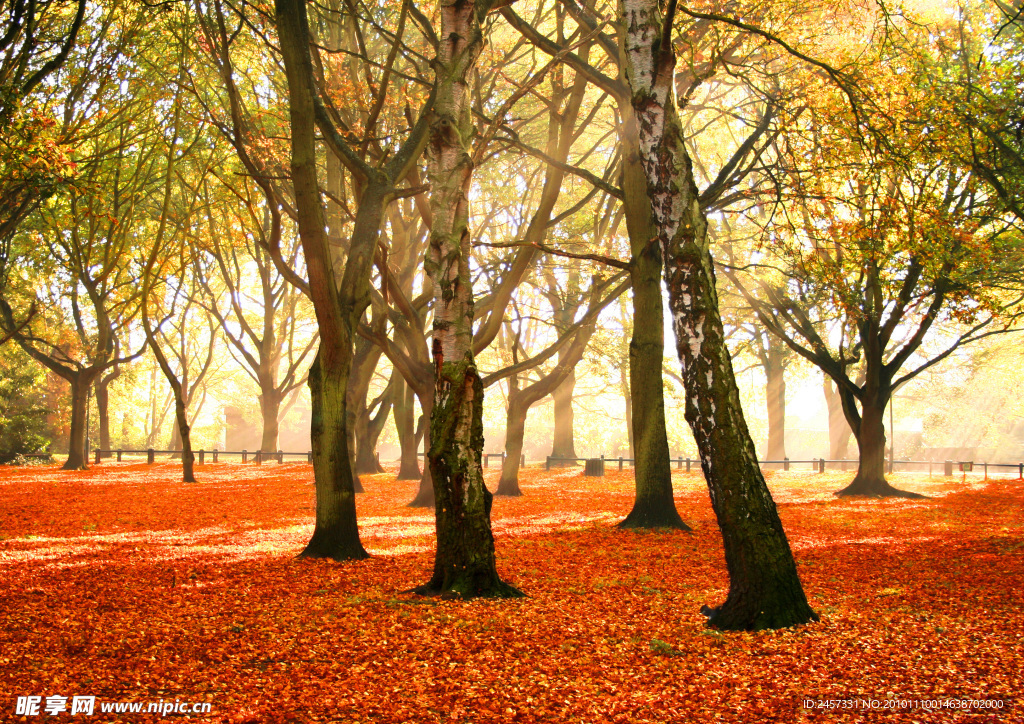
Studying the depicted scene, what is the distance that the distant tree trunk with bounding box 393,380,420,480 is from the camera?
23.1m

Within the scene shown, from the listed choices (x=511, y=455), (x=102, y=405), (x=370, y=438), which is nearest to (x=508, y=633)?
(x=511, y=455)

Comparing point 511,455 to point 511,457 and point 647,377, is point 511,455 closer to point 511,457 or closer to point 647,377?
point 511,457

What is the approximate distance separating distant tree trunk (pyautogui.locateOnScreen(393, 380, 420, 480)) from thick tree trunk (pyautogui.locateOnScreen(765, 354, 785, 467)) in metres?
18.0

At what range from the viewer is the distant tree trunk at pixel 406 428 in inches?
911

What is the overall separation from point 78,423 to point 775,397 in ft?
97.5

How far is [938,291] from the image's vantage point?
54.5 feet

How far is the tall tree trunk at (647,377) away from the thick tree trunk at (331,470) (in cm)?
503

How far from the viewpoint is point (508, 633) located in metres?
5.30

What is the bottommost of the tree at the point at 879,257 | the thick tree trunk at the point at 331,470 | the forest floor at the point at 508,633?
the forest floor at the point at 508,633

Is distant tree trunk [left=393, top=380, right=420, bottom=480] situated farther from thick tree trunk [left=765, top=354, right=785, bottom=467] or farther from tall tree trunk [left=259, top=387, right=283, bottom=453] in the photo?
thick tree trunk [left=765, top=354, right=785, bottom=467]

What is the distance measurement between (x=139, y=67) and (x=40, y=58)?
3323 millimetres

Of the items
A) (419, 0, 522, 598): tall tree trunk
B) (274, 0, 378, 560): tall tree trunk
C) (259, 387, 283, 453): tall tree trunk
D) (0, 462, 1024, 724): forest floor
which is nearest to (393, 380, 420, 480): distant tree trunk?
(259, 387, 283, 453): tall tree trunk

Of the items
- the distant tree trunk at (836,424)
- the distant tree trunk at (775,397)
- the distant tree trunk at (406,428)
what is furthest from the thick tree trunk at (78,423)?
the distant tree trunk at (836,424)

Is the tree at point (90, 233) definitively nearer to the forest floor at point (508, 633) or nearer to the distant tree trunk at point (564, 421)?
the forest floor at point (508, 633)
